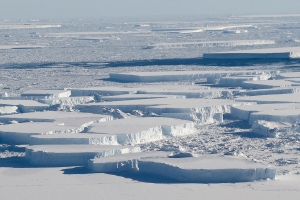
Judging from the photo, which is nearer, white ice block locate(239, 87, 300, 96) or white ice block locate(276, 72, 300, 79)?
white ice block locate(239, 87, 300, 96)

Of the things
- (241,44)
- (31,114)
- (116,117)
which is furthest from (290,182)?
(241,44)

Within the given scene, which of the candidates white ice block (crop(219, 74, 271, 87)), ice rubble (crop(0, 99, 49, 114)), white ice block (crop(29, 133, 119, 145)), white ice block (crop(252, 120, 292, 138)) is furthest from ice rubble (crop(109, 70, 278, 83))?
white ice block (crop(29, 133, 119, 145))

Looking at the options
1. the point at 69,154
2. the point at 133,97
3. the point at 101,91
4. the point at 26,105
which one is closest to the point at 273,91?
the point at 133,97

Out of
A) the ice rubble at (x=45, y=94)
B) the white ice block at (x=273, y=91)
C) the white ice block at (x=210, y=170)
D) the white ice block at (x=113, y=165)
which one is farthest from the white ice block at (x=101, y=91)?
the white ice block at (x=210, y=170)

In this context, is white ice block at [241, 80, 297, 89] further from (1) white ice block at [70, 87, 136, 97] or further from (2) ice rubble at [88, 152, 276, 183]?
(2) ice rubble at [88, 152, 276, 183]

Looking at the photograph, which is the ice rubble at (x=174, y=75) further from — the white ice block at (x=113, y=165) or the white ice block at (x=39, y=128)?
the white ice block at (x=113, y=165)

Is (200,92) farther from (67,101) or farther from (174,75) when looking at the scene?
(174,75)
